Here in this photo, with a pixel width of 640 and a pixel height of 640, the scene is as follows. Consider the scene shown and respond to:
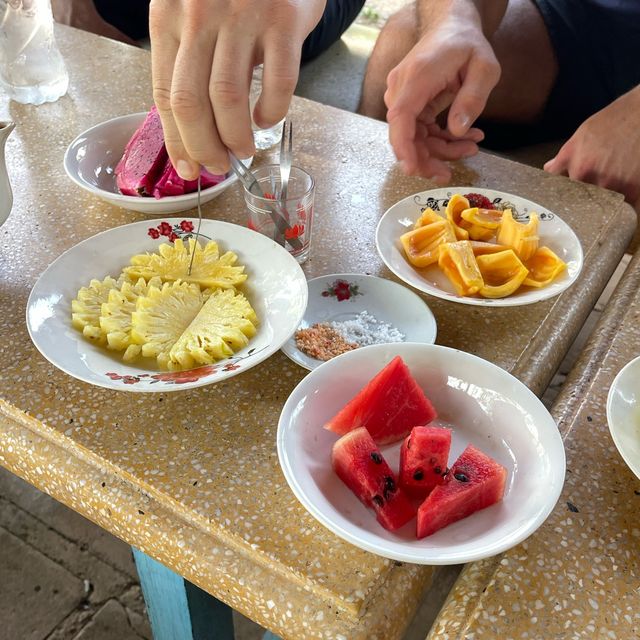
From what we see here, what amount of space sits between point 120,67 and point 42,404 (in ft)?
2.95

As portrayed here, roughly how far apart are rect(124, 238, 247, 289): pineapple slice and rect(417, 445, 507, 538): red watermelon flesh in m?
0.34

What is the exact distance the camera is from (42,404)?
668mm

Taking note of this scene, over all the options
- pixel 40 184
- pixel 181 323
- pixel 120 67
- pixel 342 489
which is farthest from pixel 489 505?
pixel 120 67

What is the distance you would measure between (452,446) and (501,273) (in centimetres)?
30

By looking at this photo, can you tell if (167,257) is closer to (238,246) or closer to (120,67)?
(238,246)

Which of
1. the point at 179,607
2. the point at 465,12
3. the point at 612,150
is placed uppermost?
the point at 465,12

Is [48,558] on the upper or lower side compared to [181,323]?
lower

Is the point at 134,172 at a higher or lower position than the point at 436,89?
lower

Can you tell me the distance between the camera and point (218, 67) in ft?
2.27

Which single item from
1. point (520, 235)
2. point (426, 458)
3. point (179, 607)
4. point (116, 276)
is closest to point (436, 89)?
point (520, 235)

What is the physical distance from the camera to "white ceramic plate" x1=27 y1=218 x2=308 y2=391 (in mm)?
630

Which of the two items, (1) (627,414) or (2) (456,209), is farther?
(2) (456,209)

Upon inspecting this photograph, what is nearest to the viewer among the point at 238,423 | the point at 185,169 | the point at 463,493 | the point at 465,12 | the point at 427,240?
the point at 463,493

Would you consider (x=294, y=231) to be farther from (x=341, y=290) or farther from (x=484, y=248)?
(x=484, y=248)
